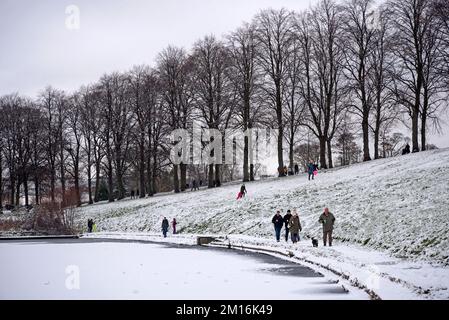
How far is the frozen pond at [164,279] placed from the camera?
11.9m

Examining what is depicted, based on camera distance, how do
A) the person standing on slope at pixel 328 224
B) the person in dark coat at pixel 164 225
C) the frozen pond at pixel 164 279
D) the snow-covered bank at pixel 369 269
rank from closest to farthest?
the snow-covered bank at pixel 369 269 < the frozen pond at pixel 164 279 < the person standing on slope at pixel 328 224 < the person in dark coat at pixel 164 225

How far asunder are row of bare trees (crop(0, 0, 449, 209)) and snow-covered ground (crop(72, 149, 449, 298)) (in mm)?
6526

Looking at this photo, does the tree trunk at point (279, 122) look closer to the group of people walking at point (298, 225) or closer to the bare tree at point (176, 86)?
the bare tree at point (176, 86)

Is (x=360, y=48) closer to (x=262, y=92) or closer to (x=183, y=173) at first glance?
(x=262, y=92)

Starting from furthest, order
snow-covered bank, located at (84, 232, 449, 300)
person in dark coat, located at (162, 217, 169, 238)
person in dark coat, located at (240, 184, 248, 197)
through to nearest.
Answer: person in dark coat, located at (240, 184, 248, 197) → person in dark coat, located at (162, 217, 169, 238) → snow-covered bank, located at (84, 232, 449, 300)

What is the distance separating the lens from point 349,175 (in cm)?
3634

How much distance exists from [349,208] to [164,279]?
15109mm

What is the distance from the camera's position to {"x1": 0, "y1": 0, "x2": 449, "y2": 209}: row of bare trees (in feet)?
133

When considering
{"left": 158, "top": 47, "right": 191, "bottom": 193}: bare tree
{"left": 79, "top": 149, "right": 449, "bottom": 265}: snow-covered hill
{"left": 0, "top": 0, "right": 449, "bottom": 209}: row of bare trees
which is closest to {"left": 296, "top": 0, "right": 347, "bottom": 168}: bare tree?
{"left": 0, "top": 0, "right": 449, "bottom": 209}: row of bare trees

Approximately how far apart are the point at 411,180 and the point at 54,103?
158ft

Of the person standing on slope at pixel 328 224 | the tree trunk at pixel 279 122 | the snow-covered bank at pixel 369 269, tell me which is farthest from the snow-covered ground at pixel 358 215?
the tree trunk at pixel 279 122

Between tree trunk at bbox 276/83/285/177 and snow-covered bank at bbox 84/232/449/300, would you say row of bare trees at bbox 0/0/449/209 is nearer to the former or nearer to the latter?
tree trunk at bbox 276/83/285/177

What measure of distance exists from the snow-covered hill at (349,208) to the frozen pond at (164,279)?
478 centimetres
